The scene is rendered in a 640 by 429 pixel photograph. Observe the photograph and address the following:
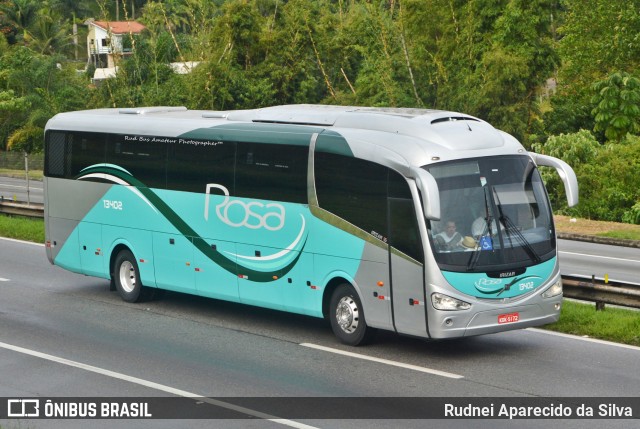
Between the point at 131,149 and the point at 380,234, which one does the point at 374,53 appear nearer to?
the point at 131,149

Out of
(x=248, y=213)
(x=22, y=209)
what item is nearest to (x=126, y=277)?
(x=248, y=213)

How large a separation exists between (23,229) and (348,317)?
1523 centimetres

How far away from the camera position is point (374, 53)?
47.4 metres

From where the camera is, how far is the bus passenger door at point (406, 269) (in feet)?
46.8

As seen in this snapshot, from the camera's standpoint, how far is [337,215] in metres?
15.5

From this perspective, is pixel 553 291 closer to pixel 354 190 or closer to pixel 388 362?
pixel 388 362

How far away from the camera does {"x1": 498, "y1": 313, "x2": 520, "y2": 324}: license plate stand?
47.3 ft

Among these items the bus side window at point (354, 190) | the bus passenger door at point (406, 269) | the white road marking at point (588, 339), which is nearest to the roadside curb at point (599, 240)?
the white road marking at point (588, 339)

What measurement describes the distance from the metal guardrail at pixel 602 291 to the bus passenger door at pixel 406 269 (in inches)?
138

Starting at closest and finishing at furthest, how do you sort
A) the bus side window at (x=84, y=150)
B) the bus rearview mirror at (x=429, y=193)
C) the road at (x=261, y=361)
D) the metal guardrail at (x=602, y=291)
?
1. the road at (x=261, y=361)
2. the bus rearview mirror at (x=429, y=193)
3. the metal guardrail at (x=602, y=291)
4. the bus side window at (x=84, y=150)

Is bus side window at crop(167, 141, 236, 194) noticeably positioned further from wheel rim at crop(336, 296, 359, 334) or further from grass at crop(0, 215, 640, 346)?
grass at crop(0, 215, 640, 346)

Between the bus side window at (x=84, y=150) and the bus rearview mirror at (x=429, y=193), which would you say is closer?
the bus rearview mirror at (x=429, y=193)

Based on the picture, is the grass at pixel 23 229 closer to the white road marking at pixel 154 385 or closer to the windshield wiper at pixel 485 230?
the white road marking at pixel 154 385

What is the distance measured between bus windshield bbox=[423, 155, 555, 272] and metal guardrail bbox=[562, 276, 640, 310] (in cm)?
187
